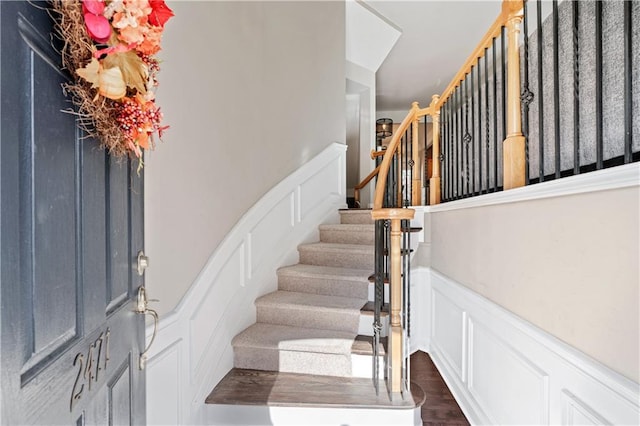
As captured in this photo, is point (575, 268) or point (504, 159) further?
point (504, 159)

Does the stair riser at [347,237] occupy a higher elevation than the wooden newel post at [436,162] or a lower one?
lower

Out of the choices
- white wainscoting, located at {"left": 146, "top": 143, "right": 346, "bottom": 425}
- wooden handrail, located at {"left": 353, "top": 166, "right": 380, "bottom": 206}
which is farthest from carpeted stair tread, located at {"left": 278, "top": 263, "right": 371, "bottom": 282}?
wooden handrail, located at {"left": 353, "top": 166, "right": 380, "bottom": 206}

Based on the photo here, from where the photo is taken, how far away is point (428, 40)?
4840mm

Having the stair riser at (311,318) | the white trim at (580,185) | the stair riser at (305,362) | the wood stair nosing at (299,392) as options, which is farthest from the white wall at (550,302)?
the stair riser at (311,318)

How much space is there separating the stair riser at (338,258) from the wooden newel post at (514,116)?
1.41m

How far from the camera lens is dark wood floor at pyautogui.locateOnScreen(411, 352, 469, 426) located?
199 cm

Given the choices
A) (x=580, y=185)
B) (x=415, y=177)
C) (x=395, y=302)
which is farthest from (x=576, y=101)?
(x=415, y=177)

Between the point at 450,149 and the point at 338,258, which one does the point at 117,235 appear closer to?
the point at 338,258

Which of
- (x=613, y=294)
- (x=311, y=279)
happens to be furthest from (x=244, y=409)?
(x=613, y=294)

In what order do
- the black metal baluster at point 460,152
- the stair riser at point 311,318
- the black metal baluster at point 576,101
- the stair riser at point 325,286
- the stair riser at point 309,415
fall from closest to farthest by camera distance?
the black metal baluster at point 576,101 < the stair riser at point 309,415 < the stair riser at point 311,318 < the black metal baluster at point 460,152 < the stair riser at point 325,286

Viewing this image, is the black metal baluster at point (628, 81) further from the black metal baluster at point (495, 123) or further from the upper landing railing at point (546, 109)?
the black metal baluster at point (495, 123)

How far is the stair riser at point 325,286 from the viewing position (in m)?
2.54

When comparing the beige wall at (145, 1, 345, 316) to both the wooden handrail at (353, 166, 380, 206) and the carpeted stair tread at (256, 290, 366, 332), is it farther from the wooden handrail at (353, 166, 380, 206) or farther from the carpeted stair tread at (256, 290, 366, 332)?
the wooden handrail at (353, 166, 380, 206)

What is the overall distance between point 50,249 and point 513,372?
5.94 ft
